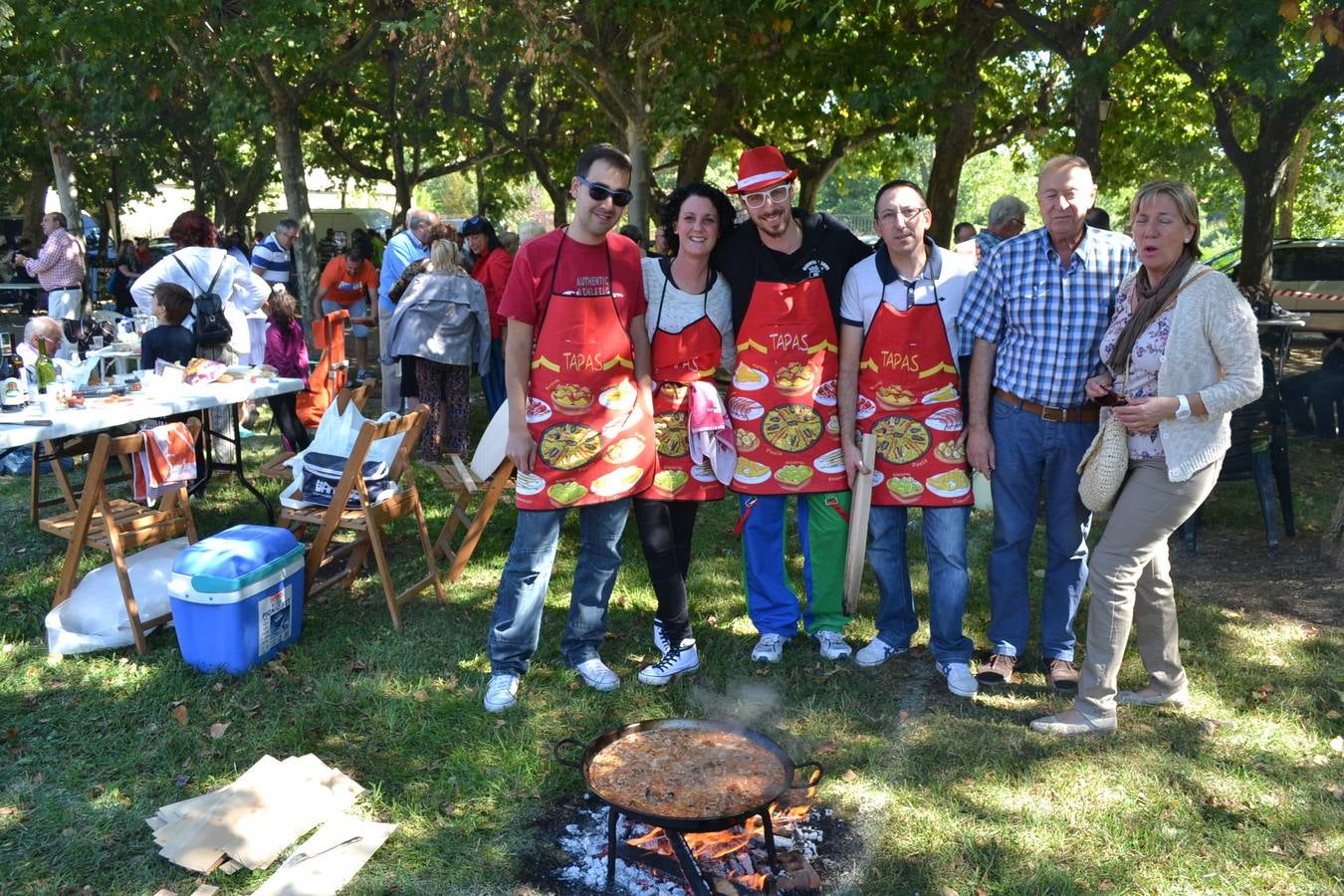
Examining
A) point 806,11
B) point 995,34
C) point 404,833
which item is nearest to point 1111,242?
point 404,833

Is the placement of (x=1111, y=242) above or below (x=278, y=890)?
above

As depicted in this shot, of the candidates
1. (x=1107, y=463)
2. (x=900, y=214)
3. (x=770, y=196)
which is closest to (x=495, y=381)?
(x=770, y=196)

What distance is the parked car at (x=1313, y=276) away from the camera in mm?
16047

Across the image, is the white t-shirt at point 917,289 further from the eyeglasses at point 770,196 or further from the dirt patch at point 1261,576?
the dirt patch at point 1261,576

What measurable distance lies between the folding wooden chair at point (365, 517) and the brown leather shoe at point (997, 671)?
2.60 m

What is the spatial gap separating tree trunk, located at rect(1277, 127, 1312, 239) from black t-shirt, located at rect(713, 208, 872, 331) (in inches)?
697

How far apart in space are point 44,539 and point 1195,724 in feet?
20.0

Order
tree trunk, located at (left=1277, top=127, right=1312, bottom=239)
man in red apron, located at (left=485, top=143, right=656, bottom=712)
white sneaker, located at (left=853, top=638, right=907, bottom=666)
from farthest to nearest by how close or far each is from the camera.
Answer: tree trunk, located at (left=1277, top=127, right=1312, bottom=239)
white sneaker, located at (left=853, top=638, right=907, bottom=666)
man in red apron, located at (left=485, top=143, right=656, bottom=712)

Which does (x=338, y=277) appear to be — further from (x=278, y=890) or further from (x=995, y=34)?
(x=278, y=890)

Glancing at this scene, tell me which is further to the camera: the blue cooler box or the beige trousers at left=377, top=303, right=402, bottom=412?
the beige trousers at left=377, top=303, right=402, bottom=412

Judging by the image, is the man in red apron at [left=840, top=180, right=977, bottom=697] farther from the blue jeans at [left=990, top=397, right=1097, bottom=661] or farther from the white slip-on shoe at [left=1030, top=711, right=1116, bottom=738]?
the white slip-on shoe at [left=1030, top=711, right=1116, bottom=738]

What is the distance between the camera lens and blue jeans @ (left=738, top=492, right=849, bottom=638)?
4.27 m

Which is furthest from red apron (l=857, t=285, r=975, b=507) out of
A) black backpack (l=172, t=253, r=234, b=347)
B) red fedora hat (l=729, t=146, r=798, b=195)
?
black backpack (l=172, t=253, r=234, b=347)

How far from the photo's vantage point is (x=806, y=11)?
8812 millimetres
